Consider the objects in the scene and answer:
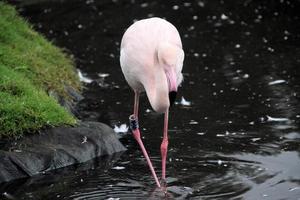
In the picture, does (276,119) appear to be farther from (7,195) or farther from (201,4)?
(201,4)

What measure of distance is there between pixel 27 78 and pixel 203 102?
231 cm

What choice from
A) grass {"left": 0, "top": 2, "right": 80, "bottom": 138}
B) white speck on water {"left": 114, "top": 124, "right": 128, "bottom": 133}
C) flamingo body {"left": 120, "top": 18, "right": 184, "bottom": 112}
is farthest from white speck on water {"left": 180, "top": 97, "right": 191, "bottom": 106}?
flamingo body {"left": 120, "top": 18, "right": 184, "bottom": 112}

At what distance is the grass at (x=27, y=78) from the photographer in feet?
23.1

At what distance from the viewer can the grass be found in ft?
23.1

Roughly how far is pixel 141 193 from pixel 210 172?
824 millimetres

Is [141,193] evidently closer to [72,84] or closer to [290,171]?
[290,171]

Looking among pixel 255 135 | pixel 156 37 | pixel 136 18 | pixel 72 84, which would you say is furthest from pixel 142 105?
pixel 136 18

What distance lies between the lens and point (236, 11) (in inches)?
535

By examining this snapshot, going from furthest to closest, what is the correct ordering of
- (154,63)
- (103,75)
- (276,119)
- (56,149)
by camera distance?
(103,75)
(276,119)
(56,149)
(154,63)

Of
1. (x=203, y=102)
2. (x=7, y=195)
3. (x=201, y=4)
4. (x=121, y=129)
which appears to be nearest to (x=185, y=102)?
(x=203, y=102)

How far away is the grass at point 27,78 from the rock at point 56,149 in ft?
0.47

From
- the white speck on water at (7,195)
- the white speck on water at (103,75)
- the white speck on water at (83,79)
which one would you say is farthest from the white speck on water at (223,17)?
the white speck on water at (7,195)

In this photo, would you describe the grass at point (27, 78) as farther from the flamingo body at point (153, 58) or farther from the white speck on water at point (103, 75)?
the flamingo body at point (153, 58)

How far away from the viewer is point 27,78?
27.3 ft
